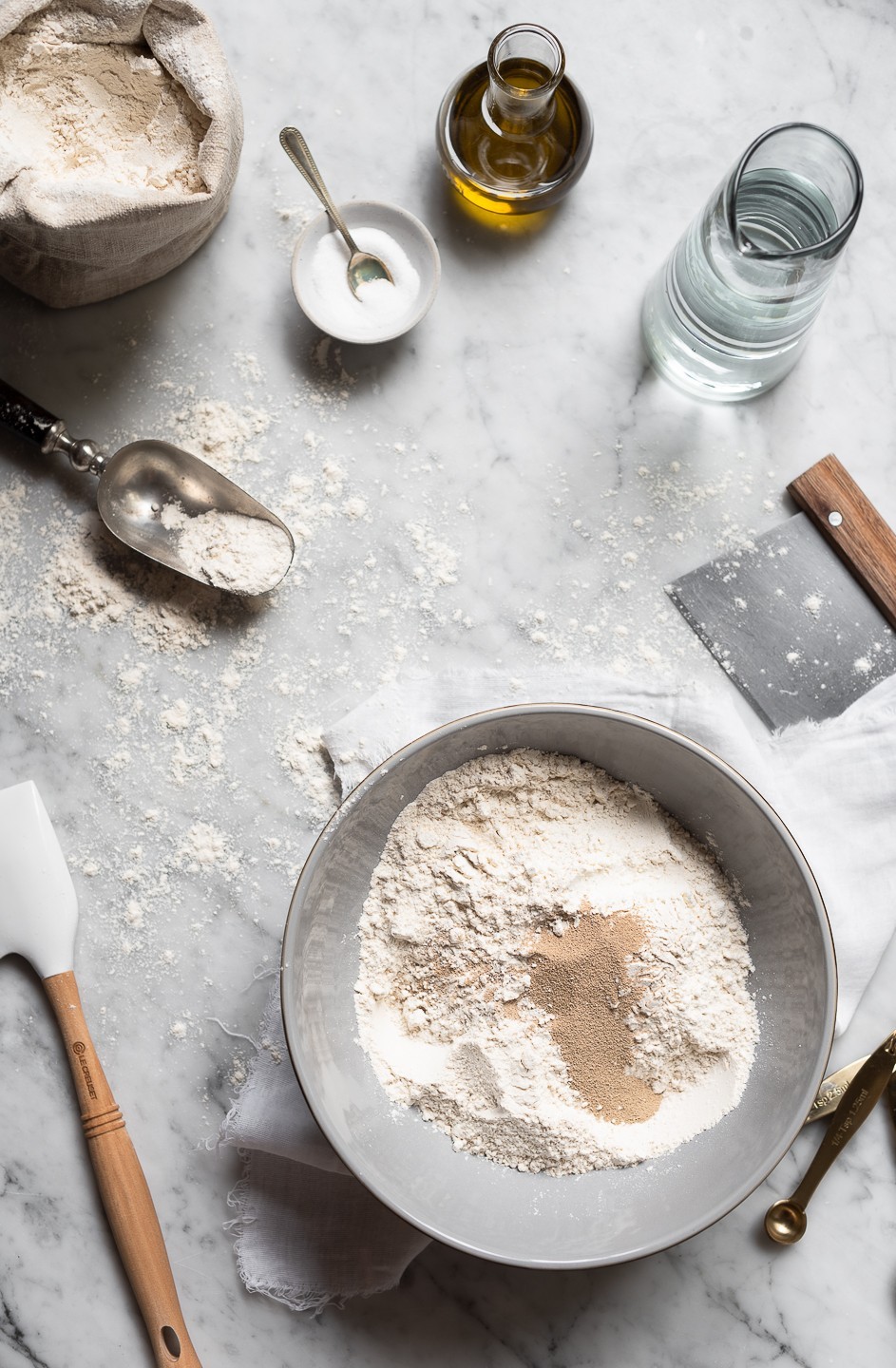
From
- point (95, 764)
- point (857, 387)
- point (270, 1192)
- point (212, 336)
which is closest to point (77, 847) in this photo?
point (95, 764)

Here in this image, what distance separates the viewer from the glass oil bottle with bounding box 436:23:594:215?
3.29 ft

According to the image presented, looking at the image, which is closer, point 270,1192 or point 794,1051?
point 794,1051

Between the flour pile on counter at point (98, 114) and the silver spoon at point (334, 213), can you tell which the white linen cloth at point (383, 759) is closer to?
the silver spoon at point (334, 213)

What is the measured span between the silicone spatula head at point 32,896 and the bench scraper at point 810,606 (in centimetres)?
71

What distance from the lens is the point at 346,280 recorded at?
3.42 ft

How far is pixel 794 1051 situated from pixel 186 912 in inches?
24.1

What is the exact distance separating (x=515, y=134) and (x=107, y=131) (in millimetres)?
415

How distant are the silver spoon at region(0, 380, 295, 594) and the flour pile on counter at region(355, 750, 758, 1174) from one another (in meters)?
0.34

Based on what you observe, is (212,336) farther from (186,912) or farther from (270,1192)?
(270,1192)

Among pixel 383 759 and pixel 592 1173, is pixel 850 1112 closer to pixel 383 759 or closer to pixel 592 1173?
pixel 592 1173

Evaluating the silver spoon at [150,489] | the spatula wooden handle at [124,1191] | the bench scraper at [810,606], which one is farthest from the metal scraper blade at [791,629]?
the spatula wooden handle at [124,1191]

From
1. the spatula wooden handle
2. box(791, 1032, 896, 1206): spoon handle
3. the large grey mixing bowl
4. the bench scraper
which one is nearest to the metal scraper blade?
the bench scraper

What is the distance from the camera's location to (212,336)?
3.47ft

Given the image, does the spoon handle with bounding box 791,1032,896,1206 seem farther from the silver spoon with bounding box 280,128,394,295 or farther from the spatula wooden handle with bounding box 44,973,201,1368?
the silver spoon with bounding box 280,128,394,295
